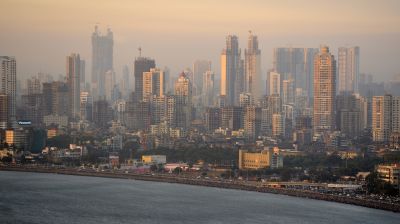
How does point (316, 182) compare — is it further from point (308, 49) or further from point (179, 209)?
point (308, 49)

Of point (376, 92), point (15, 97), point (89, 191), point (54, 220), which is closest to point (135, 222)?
point (54, 220)

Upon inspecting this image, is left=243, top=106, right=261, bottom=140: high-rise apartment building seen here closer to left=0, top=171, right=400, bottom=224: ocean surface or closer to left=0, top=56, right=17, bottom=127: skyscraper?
left=0, top=56, right=17, bottom=127: skyscraper

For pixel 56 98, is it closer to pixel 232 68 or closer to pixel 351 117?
pixel 232 68

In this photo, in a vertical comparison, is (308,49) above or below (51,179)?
above

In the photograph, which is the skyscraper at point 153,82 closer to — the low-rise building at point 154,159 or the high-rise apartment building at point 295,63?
the high-rise apartment building at point 295,63

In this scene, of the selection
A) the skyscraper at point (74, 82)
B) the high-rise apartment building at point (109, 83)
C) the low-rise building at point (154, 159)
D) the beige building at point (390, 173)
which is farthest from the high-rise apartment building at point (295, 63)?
the beige building at point (390, 173)

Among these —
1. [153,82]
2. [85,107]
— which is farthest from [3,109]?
[153,82]
